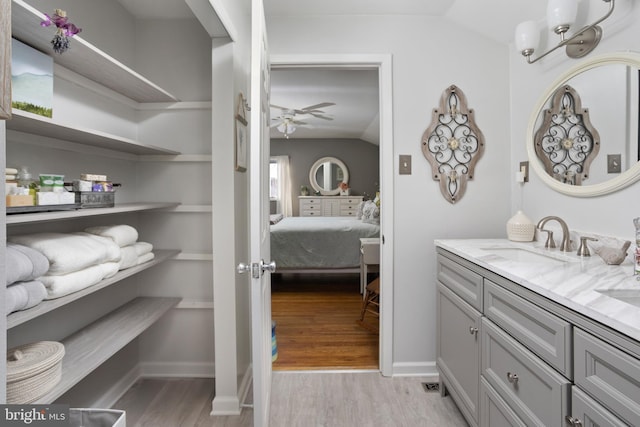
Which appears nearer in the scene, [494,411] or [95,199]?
[494,411]

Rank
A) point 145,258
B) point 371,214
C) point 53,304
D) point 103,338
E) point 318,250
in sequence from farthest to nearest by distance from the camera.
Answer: point 371,214, point 318,250, point 145,258, point 103,338, point 53,304

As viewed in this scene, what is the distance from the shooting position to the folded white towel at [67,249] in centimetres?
121

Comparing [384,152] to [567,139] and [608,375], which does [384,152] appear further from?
[608,375]

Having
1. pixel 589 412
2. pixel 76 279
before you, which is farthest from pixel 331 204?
pixel 589 412

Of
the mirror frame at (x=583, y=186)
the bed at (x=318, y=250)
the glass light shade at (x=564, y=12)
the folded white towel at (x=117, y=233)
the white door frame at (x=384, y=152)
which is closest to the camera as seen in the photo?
the mirror frame at (x=583, y=186)

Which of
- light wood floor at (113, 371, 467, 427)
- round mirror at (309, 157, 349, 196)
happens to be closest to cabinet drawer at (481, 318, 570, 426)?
light wood floor at (113, 371, 467, 427)

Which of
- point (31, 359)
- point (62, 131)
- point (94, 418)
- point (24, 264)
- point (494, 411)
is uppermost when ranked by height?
point (62, 131)

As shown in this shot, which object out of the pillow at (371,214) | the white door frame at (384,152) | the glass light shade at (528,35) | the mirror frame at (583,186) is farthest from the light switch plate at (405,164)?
the pillow at (371,214)

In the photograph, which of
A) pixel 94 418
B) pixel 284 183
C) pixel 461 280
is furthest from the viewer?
pixel 284 183

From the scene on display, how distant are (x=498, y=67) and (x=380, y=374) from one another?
7.40 ft

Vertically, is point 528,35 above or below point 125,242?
above

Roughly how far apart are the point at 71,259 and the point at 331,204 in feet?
22.0

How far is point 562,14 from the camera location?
151 cm

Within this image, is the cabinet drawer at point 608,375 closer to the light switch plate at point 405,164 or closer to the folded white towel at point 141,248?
the light switch plate at point 405,164
